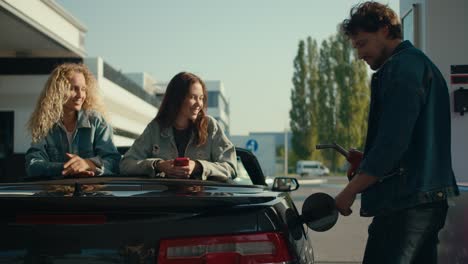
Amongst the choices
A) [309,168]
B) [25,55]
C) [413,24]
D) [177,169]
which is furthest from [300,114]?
[177,169]

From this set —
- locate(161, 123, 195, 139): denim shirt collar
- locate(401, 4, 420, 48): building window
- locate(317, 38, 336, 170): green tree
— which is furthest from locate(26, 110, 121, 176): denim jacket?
locate(317, 38, 336, 170): green tree

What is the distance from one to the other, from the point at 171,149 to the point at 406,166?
63.1 inches

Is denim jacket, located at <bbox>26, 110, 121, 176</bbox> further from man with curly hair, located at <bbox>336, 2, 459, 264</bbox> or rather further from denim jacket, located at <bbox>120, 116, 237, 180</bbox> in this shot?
man with curly hair, located at <bbox>336, 2, 459, 264</bbox>

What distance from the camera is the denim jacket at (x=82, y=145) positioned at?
3.92 meters

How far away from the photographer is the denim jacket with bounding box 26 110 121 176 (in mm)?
3924

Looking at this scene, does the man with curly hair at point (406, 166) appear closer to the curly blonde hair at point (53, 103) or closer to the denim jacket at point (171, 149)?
the denim jacket at point (171, 149)

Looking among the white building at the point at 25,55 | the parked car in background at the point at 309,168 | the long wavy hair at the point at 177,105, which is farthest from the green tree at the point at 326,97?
the long wavy hair at the point at 177,105

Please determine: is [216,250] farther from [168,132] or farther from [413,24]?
[413,24]

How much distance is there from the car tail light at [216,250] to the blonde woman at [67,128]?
1.70m

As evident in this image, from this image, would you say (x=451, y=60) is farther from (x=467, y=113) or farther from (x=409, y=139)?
(x=409, y=139)

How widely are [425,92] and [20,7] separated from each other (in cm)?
1594

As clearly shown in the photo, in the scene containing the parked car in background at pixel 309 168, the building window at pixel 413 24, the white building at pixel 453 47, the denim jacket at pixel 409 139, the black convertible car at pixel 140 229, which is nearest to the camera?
the black convertible car at pixel 140 229

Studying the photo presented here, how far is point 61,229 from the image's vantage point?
7.34ft

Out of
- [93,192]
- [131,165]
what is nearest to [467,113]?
[131,165]
